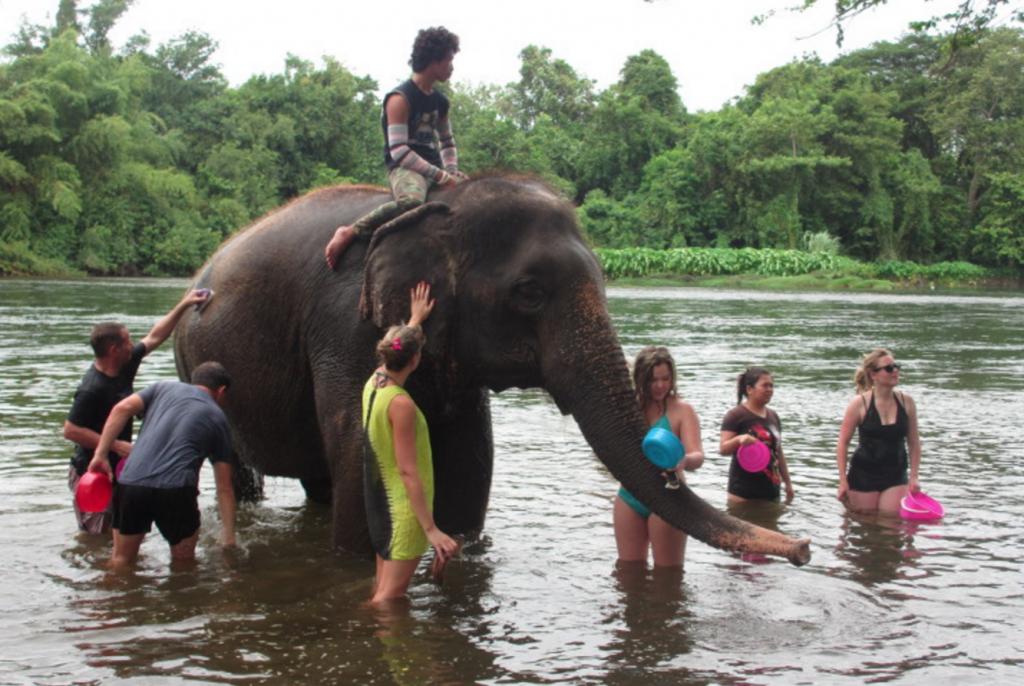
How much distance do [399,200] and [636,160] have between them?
72812 millimetres

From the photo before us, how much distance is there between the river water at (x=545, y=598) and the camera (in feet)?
15.9

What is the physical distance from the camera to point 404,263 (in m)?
5.77

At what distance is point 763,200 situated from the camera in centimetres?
6806

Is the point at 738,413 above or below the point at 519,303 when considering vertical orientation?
below

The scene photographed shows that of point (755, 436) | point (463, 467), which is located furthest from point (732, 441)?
point (463, 467)

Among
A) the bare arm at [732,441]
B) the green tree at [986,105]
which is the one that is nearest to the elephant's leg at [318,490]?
the bare arm at [732,441]

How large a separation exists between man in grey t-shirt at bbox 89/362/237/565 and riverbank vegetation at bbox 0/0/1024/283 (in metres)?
49.8

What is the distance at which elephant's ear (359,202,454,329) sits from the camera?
5711 mm

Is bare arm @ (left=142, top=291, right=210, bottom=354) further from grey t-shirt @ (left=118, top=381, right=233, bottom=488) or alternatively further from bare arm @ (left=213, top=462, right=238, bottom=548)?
bare arm @ (left=213, top=462, right=238, bottom=548)

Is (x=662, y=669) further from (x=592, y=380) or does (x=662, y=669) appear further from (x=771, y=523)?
(x=771, y=523)

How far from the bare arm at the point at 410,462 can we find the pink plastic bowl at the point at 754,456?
328 centimetres

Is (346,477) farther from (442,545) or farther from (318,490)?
(318,490)

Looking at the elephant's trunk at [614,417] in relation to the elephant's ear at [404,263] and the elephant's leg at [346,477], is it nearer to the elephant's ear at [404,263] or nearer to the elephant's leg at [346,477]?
the elephant's ear at [404,263]

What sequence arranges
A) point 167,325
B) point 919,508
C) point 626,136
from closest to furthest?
1. point 167,325
2. point 919,508
3. point 626,136
